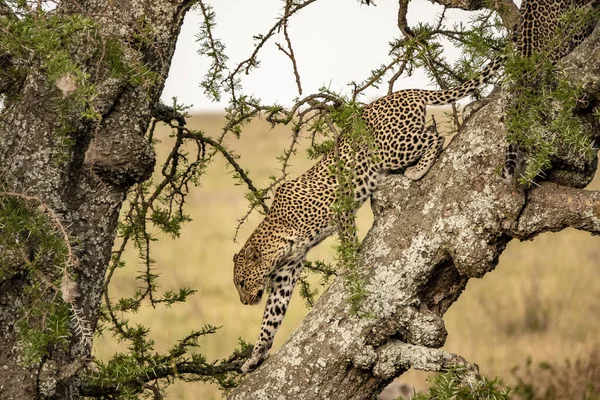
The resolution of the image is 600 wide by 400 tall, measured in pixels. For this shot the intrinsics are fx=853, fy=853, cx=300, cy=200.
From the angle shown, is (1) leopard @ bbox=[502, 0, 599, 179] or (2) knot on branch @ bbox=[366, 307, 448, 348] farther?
(1) leopard @ bbox=[502, 0, 599, 179]

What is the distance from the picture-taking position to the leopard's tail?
16.8 feet

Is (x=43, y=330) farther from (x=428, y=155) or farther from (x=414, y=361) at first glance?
(x=428, y=155)

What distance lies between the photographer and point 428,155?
5355mm

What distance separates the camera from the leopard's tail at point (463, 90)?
16.8ft

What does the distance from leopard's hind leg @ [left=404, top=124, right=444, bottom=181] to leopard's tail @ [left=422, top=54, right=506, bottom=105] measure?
0.20 metres

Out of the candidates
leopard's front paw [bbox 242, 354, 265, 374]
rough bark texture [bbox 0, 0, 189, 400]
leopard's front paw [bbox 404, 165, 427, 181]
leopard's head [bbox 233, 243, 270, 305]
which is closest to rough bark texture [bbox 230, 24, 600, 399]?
leopard's front paw [bbox 404, 165, 427, 181]

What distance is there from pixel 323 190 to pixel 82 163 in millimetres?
1900

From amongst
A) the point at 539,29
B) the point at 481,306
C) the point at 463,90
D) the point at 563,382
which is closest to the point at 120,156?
the point at 463,90

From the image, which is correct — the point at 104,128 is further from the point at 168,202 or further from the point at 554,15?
the point at 554,15

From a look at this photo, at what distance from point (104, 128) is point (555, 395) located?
11.5 feet

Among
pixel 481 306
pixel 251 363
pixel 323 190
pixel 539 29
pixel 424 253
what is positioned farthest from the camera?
pixel 481 306

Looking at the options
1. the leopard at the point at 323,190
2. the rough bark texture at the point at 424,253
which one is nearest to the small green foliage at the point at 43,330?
the rough bark texture at the point at 424,253

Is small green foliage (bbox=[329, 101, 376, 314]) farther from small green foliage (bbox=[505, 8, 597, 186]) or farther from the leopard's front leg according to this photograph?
the leopard's front leg

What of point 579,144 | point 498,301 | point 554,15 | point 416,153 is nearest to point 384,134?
point 416,153
